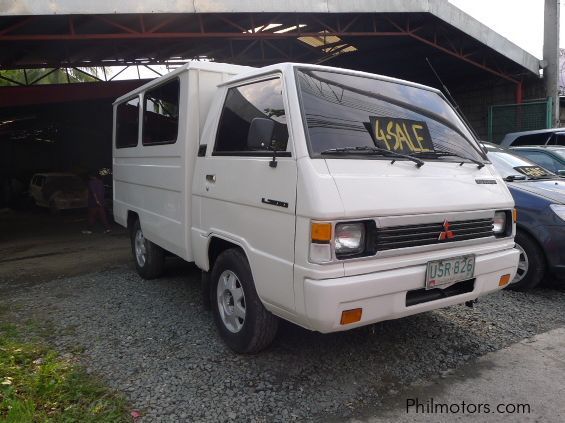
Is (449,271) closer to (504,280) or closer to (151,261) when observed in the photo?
(504,280)

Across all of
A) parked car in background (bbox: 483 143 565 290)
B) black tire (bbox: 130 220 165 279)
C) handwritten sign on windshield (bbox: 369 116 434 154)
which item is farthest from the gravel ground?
handwritten sign on windshield (bbox: 369 116 434 154)

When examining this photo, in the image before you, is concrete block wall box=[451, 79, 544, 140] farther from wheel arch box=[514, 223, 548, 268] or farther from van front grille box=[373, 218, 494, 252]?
van front grille box=[373, 218, 494, 252]

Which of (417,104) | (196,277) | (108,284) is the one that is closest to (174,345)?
(196,277)

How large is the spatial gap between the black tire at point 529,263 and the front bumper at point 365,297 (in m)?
2.17

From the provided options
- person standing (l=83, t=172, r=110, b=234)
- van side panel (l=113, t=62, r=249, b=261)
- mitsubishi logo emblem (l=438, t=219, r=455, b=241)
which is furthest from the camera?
person standing (l=83, t=172, r=110, b=234)

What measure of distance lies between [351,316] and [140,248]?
3.68 metres

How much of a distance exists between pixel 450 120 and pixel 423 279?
1.64 meters

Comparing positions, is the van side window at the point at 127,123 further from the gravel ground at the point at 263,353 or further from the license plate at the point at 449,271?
the license plate at the point at 449,271

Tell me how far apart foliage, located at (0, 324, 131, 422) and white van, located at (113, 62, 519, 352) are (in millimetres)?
979

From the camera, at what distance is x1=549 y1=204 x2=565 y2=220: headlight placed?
450 cm

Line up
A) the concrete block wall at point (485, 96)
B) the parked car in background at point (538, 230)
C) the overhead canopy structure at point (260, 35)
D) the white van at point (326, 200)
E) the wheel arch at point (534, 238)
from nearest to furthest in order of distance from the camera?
the white van at point (326, 200), the parked car in background at point (538, 230), the wheel arch at point (534, 238), the overhead canopy structure at point (260, 35), the concrete block wall at point (485, 96)

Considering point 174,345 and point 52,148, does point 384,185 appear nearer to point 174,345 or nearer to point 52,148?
point 174,345

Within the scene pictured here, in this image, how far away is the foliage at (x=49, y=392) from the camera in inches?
104
